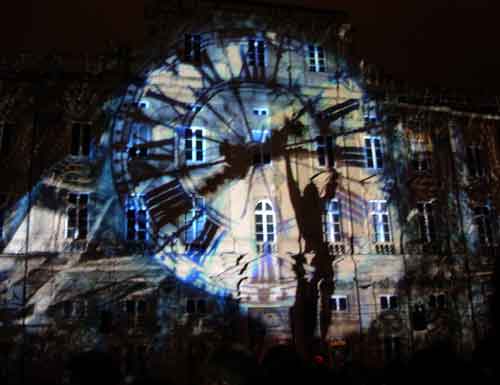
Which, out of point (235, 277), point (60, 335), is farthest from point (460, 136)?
point (60, 335)

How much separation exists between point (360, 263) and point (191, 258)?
848 cm

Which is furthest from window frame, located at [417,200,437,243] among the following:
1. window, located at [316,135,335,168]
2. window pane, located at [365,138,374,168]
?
window, located at [316,135,335,168]

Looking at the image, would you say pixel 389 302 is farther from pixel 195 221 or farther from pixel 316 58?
pixel 316 58

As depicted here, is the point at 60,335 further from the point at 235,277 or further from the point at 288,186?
the point at 288,186

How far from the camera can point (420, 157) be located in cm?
3169

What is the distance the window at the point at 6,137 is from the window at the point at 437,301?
21985 millimetres

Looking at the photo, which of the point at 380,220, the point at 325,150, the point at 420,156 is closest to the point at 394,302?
the point at 380,220

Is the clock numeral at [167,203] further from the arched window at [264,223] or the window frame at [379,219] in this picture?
the window frame at [379,219]

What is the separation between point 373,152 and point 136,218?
43.2 feet

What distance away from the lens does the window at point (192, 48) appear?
29.8 m

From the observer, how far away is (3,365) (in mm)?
23531

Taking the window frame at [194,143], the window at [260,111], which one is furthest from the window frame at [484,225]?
the window frame at [194,143]

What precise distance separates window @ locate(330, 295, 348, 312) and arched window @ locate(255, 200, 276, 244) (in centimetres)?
413

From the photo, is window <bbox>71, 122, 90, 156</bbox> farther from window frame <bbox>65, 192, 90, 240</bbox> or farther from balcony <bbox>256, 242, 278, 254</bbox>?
balcony <bbox>256, 242, 278, 254</bbox>
